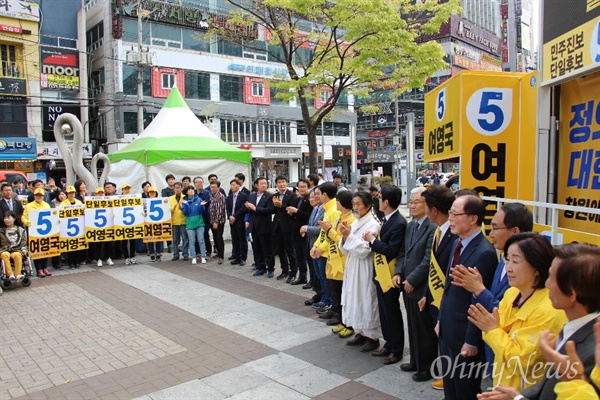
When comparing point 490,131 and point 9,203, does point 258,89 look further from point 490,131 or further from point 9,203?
point 490,131

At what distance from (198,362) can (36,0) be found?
102ft

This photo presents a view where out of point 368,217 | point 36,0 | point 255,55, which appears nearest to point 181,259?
point 368,217

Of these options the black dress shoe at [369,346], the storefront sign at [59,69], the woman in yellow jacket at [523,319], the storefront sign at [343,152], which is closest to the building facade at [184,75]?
the storefront sign at [59,69]

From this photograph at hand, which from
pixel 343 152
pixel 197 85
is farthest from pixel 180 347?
pixel 343 152

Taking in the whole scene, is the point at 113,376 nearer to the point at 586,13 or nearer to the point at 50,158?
the point at 586,13

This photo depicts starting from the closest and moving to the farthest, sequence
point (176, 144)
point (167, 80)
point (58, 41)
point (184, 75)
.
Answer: point (176, 144)
point (58, 41)
point (167, 80)
point (184, 75)

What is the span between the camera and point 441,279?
3.69 meters

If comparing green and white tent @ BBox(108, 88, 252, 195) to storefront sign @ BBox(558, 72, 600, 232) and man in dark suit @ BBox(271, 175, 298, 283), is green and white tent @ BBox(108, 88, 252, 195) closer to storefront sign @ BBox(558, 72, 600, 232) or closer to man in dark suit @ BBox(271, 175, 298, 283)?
man in dark suit @ BBox(271, 175, 298, 283)

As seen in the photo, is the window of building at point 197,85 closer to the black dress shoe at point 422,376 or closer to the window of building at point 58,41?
the window of building at point 58,41

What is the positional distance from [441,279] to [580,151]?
1.74 meters

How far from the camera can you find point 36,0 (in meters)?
28.6

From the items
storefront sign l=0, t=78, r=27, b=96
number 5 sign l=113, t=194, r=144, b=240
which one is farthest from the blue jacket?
storefront sign l=0, t=78, r=27, b=96

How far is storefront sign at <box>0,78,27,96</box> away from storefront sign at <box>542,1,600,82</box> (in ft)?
97.5

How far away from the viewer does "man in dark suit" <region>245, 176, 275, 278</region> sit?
906cm
